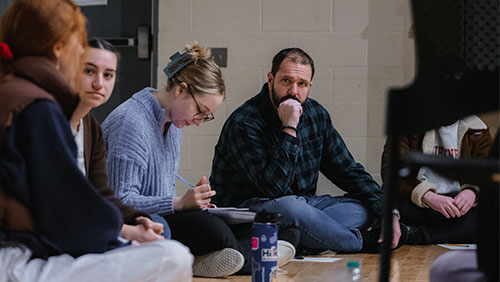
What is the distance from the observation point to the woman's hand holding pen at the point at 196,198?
239 centimetres

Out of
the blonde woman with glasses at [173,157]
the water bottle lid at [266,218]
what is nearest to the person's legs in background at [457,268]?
the water bottle lid at [266,218]

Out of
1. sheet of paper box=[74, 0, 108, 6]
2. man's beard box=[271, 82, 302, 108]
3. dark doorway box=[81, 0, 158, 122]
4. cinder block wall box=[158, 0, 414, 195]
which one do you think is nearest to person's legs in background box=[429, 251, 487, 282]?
man's beard box=[271, 82, 302, 108]

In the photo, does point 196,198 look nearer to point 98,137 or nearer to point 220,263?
point 220,263

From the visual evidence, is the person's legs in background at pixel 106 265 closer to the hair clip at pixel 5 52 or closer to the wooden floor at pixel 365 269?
the hair clip at pixel 5 52

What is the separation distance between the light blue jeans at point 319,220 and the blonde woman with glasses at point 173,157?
0.46 meters

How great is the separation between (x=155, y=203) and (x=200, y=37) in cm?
174

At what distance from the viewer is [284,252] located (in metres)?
2.72

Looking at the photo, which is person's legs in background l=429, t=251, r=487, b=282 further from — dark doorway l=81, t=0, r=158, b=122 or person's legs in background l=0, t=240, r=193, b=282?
dark doorway l=81, t=0, r=158, b=122

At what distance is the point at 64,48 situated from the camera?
1294 millimetres

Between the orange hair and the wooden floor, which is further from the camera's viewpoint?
the wooden floor

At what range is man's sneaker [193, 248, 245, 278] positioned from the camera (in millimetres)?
2480

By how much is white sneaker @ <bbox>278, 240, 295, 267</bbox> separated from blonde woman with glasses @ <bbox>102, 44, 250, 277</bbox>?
16cm

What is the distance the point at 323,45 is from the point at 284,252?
157cm

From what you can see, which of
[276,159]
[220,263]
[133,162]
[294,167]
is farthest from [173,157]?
[294,167]
